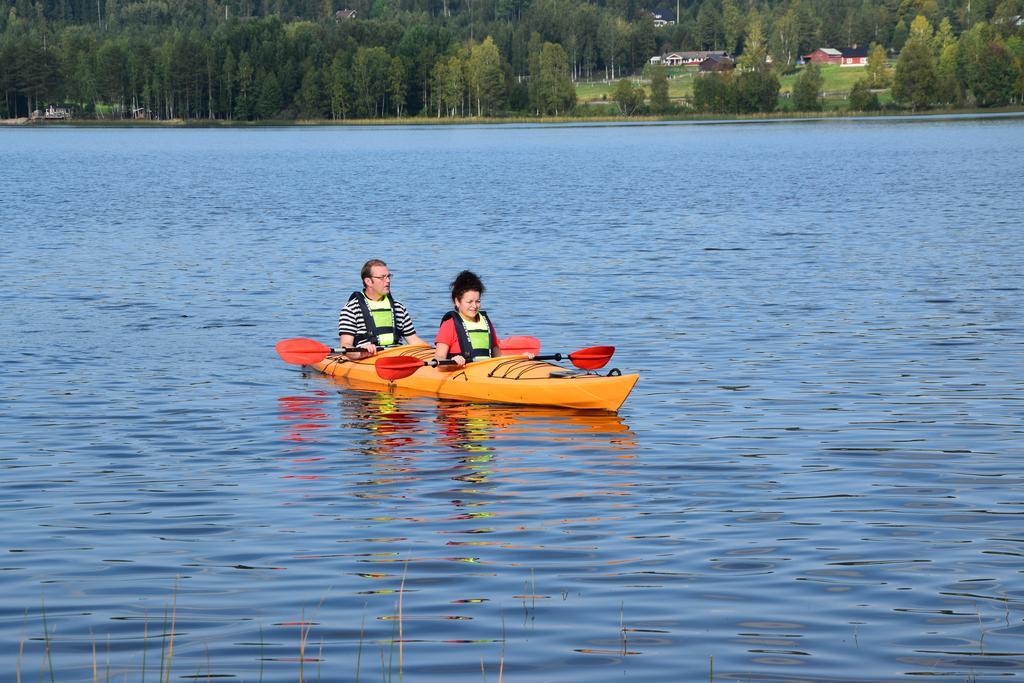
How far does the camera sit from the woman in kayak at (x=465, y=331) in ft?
53.7

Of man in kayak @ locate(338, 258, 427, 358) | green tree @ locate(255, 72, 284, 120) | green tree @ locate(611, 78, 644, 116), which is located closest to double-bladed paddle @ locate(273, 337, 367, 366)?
man in kayak @ locate(338, 258, 427, 358)

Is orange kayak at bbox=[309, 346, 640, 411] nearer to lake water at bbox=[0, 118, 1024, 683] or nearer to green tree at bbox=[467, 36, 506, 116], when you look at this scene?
lake water at bbox=[0, 118, 1024, 683]

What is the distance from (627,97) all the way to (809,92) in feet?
77.7

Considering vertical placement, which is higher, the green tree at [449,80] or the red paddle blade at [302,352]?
the green tree at [449,80]

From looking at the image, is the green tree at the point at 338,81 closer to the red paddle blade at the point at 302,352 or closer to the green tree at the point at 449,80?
the green tree at the point at 449,80

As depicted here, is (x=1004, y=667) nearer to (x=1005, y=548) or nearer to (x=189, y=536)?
(x=1005, y=548)

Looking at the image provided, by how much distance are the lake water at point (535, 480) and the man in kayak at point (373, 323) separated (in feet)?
2.25

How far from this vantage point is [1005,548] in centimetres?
1026

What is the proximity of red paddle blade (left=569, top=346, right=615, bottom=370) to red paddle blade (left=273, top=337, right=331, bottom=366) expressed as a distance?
12.7 feet

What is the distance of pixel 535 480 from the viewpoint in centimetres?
1282

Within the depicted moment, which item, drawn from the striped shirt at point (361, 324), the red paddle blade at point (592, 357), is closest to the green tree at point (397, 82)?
the striped shirt at point (361, 324)

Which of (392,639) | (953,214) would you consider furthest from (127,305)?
(953,214)

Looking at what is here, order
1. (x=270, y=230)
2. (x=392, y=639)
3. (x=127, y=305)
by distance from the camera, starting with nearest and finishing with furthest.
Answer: (x=392, y=639), (x=127, y=305), (x=270, y=230)

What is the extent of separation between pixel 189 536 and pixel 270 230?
3467 cm
